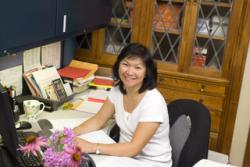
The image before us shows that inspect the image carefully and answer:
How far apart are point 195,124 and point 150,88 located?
0.98 ft

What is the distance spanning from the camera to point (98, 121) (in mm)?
1964

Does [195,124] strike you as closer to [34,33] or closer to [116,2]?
[34,33]

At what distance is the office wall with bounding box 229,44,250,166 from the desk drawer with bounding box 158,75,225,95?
20 cm

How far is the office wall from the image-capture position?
2.76 m

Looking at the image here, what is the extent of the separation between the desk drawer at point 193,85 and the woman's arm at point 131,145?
1083 mm

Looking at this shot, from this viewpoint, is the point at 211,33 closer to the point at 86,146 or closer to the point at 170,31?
the point at 170,31

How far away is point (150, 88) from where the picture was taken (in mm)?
1851

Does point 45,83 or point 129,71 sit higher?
point 129,71

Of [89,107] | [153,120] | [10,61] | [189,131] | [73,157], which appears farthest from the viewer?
[89,107]

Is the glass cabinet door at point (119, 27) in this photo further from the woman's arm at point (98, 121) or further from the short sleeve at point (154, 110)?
the short sleeve at point (154, 110)

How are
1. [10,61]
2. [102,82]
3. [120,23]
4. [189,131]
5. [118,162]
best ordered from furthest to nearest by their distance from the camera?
[120,23] → [102,82] → [10,61] → [189,131] → [118,162]

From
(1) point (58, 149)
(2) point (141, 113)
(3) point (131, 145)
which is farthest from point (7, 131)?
(2) point (141, 113)

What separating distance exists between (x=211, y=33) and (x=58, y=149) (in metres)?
A: 1.89

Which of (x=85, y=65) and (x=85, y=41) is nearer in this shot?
(x=85, y=65)
